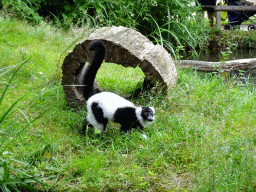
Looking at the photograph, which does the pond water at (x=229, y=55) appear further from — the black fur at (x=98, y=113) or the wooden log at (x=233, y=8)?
the black fur at (x=98, y=113)

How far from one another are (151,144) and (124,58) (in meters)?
1.26

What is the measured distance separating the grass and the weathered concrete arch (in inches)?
9.6

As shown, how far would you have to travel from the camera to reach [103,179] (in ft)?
9.95

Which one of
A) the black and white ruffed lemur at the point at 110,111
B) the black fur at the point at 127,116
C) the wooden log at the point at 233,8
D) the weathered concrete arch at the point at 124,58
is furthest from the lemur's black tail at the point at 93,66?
the wooden log at the point at 233,8

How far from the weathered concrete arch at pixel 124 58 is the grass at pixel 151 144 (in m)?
0.24

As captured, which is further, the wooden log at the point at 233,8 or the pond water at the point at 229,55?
the wooden log at the point at 233,8

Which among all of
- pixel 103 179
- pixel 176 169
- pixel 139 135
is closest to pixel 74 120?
pixel 139 135

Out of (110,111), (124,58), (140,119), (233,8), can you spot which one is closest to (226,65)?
(124,58)

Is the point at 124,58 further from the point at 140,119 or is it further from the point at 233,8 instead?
the point at 233,8

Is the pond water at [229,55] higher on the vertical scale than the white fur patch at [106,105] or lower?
lower

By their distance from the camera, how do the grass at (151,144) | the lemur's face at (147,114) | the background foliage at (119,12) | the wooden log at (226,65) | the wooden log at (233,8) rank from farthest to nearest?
1. the wooden log at (233,8)
2. the background foliage at (119,12)
3. the wooden log at (226,65)
4. the lemur's face at (147,114)
5. the grass at (151,144)

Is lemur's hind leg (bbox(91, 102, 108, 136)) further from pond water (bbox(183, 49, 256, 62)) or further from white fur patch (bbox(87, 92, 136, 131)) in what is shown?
pond water (bbox(183, 49, 256, 62))

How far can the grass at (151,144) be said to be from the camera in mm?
2982

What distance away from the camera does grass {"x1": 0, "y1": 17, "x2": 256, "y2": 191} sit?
9.78ft
